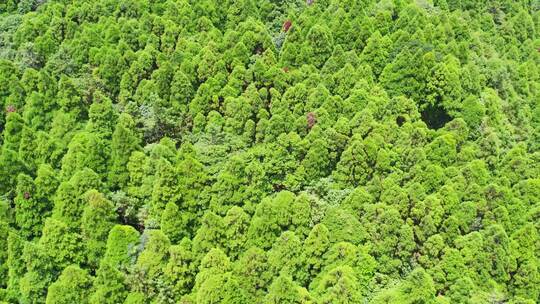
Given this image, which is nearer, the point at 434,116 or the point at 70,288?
the point at 70,288

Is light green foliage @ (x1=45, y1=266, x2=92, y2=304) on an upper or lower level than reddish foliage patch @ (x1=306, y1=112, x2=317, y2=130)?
lower

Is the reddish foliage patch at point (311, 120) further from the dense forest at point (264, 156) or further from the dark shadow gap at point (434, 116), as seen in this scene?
the dark shadow gap at point (434, 116)

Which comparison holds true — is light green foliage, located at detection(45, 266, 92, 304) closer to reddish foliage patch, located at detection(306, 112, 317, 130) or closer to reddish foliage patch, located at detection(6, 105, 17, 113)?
reddish foliage patch, located at detection(6, 105, 17, 113)

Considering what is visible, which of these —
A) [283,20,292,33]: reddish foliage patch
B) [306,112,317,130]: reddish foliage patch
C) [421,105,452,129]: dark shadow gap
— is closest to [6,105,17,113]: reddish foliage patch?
[306,112,317,130]: reddish foliage patch

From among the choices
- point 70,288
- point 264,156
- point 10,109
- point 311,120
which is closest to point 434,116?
point 311,120

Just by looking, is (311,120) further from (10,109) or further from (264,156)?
(10,109)

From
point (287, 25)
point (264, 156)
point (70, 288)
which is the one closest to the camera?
point (70, 288)

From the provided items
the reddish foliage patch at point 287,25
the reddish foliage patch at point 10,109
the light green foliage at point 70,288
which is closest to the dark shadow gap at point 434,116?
the reddish foliage patch at point 287,25

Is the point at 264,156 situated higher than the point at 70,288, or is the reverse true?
the point at 264,156
